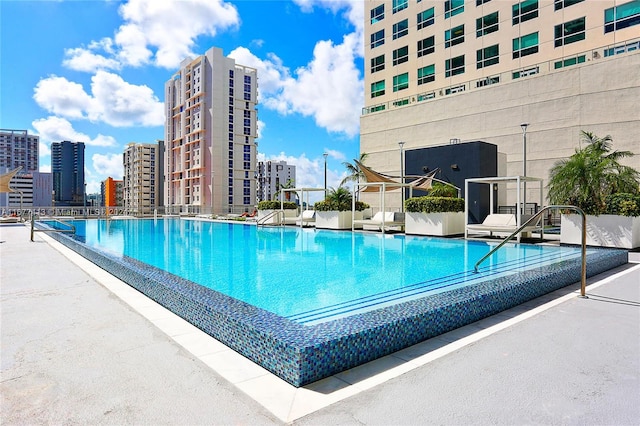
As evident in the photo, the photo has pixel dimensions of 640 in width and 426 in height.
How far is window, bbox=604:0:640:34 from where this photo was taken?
1931 cm

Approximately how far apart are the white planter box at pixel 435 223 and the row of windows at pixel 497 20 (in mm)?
14999

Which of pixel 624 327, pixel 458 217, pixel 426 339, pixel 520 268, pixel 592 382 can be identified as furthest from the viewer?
pixel 458 217

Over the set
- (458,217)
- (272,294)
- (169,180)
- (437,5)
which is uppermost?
(437,5)

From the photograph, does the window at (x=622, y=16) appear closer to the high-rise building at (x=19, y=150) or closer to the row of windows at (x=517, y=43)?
the row of windows at (x=517, y=43)

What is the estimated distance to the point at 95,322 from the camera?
411 centimetres

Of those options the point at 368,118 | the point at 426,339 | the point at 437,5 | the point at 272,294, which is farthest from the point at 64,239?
the point at 437,5

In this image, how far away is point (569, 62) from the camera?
20859mm

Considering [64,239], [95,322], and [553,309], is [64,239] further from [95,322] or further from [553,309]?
[553,309]

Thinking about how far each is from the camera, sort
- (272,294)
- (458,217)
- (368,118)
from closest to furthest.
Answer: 1. (272,294)
2. (458,217)
3. (368,118)

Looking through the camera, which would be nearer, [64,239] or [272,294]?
[272,294]

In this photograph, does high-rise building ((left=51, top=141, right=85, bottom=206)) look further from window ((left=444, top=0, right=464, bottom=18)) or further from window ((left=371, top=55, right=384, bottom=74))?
window ((left=444, top=0, right=464, bottom=18))

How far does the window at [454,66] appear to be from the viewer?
26.4 metres

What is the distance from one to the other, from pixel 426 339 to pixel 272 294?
2929 millimetres

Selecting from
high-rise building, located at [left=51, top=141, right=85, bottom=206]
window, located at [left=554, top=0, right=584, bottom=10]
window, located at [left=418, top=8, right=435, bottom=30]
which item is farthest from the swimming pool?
high-rise building, located at [left=51, top=141, right=85, bottom=206]
